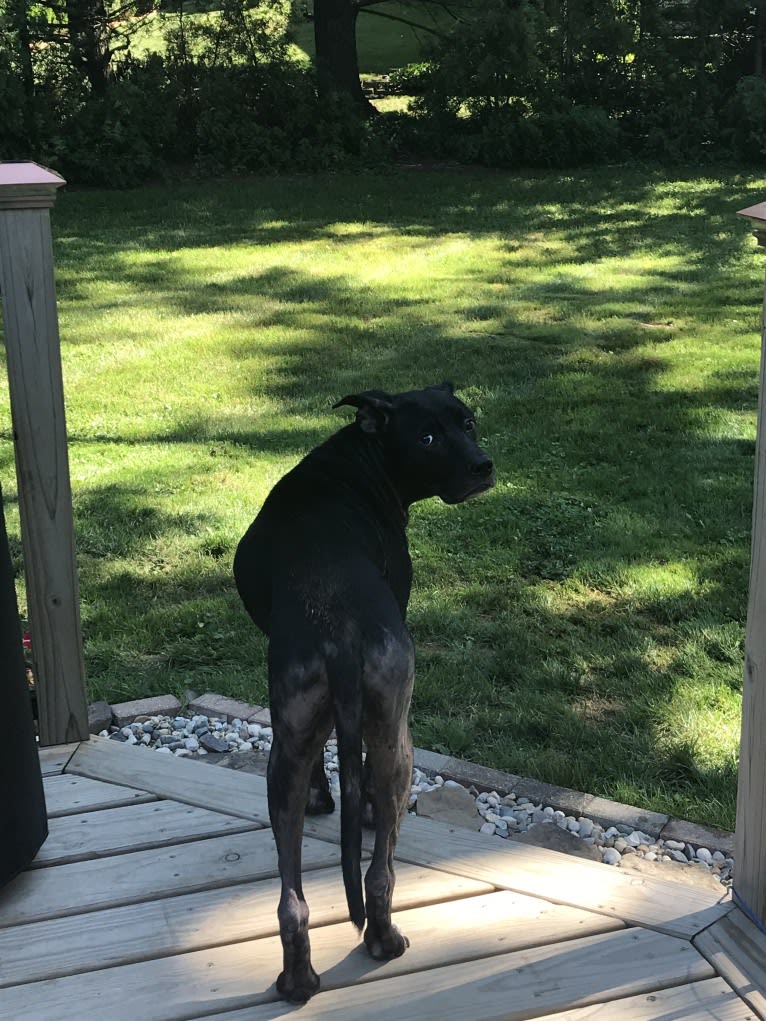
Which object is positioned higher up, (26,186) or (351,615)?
(26,186)

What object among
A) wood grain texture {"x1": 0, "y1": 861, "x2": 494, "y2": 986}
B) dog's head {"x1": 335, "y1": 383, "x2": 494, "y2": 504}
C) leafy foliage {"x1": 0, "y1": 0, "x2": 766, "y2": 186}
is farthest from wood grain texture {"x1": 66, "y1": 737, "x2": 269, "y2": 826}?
A: leafy foliage {"x1": 0, "y1": 0, "x2": 766, "y2": 186}

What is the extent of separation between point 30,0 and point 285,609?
50.7 feet

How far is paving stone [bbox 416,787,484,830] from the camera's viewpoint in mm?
3802

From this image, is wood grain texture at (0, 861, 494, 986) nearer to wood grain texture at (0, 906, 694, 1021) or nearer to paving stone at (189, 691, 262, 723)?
wood grain texture at (0, 906, 694, 1021)

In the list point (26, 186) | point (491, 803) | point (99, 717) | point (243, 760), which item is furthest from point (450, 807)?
point (26, 186)

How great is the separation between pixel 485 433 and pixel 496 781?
384 cm

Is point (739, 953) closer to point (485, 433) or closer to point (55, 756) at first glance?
point (55, 756)

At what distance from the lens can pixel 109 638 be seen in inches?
205

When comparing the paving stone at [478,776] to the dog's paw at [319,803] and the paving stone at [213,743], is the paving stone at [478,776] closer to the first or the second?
the dog's paw at [319,803]

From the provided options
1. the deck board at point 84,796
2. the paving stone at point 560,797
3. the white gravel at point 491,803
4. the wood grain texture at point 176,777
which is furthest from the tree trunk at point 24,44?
the paving stone at point 560,797

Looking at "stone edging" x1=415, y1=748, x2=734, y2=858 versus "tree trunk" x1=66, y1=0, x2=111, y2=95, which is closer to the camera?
"stone edging" x1=415, y1=748, x2=734, y2=858

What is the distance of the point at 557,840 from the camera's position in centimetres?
370

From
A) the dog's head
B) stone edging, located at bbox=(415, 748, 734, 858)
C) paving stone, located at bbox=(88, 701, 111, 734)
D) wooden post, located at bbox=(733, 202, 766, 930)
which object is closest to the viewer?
wooden post, located at bbox=(733, 202, 766, 930)

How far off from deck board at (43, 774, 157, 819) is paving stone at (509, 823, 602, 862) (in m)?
1.17
